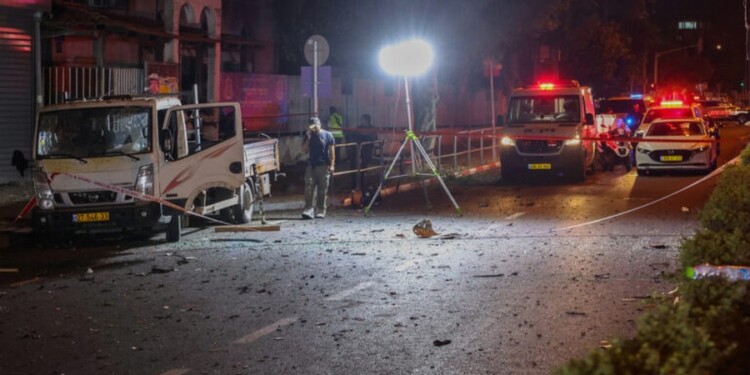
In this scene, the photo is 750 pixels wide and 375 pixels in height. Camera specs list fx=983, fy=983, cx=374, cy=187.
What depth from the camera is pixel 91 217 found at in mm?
13531

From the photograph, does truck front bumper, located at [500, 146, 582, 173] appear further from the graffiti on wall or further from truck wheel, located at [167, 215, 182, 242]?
truck wheel, located at [167, 215, 182, 242]

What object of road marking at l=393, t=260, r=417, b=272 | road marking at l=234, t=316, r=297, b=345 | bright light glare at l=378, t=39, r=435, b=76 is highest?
bright light glare at l=378, t=39, r=435, b=76

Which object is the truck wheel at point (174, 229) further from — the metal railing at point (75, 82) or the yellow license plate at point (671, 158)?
the yellow license plate at point (671, 158)

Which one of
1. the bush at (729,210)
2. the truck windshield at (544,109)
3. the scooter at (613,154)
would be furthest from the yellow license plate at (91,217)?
the scooter at (613,154)

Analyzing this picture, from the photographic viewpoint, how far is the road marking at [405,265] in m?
11.4

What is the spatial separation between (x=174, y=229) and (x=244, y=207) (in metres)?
2.09

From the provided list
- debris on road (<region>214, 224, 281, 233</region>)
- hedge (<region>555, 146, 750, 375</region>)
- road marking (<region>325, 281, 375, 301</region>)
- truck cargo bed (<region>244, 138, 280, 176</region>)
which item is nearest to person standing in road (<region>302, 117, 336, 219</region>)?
truck cargo bed (<region>244, 138, 280, 176</region>)

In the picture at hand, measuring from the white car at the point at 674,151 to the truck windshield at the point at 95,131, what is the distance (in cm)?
1388

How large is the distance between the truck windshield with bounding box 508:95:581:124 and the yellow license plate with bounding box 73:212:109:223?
1343 centimetres

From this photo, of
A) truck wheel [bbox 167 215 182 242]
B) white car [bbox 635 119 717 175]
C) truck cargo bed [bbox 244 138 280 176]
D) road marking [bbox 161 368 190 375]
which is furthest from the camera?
white car [bbox 635 119 717 175]

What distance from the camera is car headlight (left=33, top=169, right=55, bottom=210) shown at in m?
13.6

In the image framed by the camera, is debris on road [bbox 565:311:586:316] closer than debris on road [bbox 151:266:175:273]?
Yes

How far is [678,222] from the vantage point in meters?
15.4

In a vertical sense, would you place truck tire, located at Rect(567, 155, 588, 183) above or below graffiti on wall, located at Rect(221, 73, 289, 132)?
below
